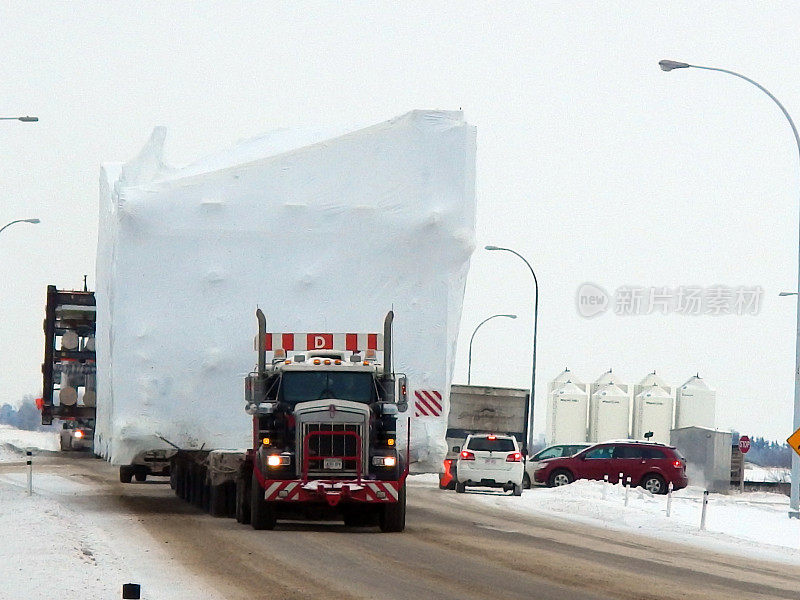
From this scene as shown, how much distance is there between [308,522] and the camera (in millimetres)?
24094

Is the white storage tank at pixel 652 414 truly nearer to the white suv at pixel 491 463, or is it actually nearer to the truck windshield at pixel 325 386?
the white suv at pixel 491 463

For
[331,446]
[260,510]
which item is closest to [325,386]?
[331,446]

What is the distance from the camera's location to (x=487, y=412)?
45875mm

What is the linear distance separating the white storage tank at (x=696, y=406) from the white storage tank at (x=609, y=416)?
9.52ft

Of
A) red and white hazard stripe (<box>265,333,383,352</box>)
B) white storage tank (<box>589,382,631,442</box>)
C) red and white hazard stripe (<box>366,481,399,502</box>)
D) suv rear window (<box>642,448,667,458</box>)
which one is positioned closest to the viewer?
red and white hazard stripe (<box>366,481,399,502</box>)

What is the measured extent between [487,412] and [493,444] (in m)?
8.13

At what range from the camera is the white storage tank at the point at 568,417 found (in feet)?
262

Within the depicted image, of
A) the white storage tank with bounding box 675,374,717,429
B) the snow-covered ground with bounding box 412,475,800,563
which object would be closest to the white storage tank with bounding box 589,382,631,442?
the white storage tank with bounding box 675,374,717,429

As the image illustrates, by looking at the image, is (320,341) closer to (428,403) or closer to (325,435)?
(428,403)

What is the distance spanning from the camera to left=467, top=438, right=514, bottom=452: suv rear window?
37688 mm

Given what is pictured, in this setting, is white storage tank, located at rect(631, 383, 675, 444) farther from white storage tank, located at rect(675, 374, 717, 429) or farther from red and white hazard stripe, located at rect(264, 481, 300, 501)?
red and white hazard stripe, located at rect(264, 481, 300, 501)

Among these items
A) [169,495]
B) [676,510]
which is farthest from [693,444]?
Answer: [169,495]

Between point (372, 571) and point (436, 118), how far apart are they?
10.2 m

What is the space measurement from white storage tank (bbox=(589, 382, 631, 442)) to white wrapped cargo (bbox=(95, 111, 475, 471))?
5677cm
